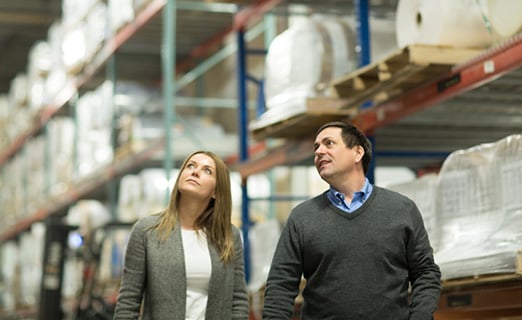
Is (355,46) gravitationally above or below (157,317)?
above

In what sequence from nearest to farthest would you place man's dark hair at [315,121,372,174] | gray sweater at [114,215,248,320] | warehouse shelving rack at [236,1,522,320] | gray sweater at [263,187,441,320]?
1. gray sweater at [263,187,441,320]
2. man's dark hair at [315,121,372,174]
3. gray sweater at [114,215,248,320]
4. warehouse shelving rack at [236,1,522,320]

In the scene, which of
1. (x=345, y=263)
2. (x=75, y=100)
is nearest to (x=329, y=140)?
(x=345, y=263)

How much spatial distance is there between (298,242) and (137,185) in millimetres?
10020

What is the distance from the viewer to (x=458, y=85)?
20.9 feet

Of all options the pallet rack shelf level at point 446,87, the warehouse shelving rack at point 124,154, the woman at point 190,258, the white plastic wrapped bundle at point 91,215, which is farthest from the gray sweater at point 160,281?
the white plastic wrapped bundle at point 91,215

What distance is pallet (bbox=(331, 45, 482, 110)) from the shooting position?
21.1ft

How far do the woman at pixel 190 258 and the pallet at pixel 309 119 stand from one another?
2770 mm

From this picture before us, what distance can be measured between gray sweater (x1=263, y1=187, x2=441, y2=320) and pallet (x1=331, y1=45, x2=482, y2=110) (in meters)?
2.28

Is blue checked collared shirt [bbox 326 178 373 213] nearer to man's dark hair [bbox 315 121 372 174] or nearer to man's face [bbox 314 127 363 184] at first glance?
man's face [bbox 314 127 363 184]

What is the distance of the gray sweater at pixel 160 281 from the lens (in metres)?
4.71

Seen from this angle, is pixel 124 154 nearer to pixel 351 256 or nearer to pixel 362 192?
pixel 362 192

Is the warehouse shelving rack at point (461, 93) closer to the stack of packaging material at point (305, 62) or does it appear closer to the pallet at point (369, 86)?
the pallet at point (369, 86)

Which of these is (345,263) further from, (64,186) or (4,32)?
(4,32)

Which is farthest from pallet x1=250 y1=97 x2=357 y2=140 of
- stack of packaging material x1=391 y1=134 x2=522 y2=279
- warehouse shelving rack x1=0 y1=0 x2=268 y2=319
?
warehouse shelving rack x1=0 y1=0 x2=268 y2=319
